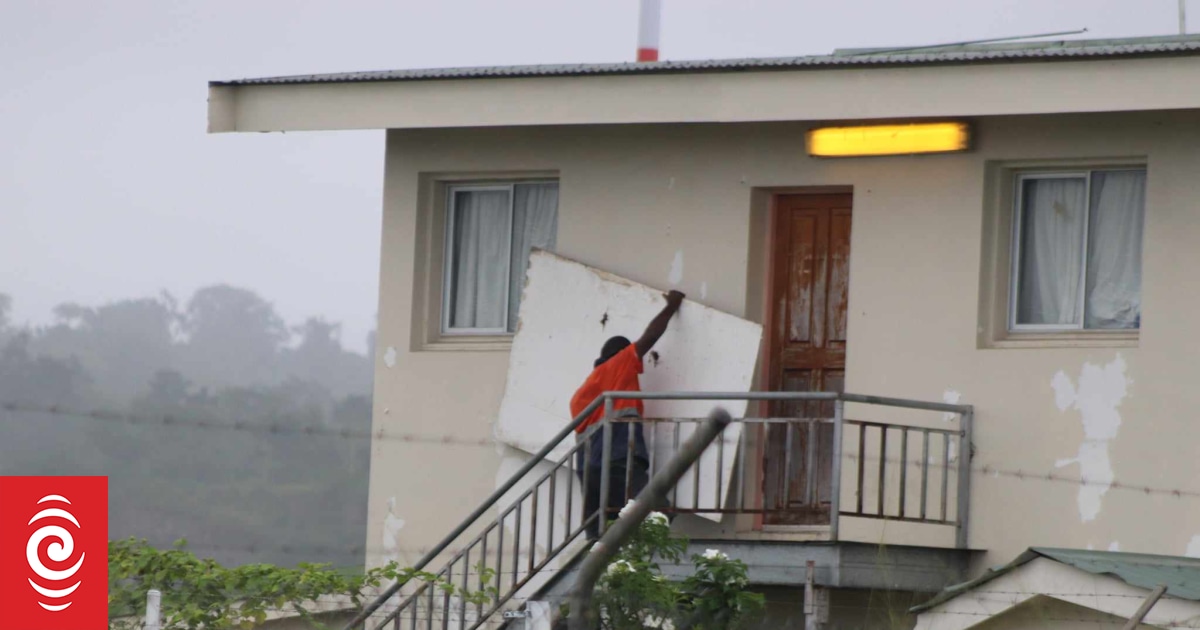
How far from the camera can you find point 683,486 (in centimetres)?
1503

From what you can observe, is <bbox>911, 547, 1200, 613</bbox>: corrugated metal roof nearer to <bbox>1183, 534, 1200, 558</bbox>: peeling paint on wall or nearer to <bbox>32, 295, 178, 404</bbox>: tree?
<bbox>1183, 534, 1200, 558</bbox>: peeling paint on wall

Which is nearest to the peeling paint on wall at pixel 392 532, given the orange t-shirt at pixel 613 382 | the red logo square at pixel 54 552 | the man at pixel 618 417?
the man at pixel 618 417

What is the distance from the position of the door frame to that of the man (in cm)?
67

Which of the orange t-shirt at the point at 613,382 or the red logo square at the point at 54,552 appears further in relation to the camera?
the orange t-shirt at the point at 613,382

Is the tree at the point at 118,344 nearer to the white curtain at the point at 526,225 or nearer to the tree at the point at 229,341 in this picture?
the tree at the point at 229,341

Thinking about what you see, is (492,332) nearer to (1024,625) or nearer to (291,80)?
(291,80)

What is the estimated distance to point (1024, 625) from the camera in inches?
509

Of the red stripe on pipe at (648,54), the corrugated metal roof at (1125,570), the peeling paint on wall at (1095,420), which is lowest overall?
the corrugated metal roof at (1125,570)

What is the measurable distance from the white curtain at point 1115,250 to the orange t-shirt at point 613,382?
3.06 metres

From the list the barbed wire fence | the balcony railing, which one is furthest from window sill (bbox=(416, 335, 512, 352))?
the balcony railing

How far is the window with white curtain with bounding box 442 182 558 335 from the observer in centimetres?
1662

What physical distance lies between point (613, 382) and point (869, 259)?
6.46 feet

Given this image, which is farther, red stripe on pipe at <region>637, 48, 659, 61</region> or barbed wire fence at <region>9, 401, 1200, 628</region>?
red stripe on pipe at <region>637, 48, 659, 61</region>

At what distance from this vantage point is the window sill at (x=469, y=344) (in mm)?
16500
